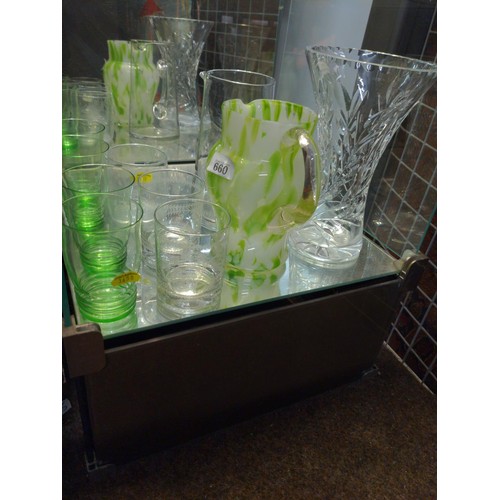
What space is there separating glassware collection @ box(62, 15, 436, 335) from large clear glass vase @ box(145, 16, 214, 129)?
239mm

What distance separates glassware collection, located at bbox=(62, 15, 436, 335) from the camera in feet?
1.89

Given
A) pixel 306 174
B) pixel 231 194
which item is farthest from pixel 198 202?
Result: pixel 306 174

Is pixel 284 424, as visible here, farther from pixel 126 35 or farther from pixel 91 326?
pixel 126 35

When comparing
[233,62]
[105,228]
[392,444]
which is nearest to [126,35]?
[233,62]

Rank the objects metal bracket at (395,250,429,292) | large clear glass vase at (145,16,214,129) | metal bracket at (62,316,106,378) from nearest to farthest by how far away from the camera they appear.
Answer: metal bracket at (62,316,106,378) → metal bracket at (395,250,429,292) → large clear glass vase at (145,16,214,129)

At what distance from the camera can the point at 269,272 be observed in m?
0.68

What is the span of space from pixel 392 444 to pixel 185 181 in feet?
2.19

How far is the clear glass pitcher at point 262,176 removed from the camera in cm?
55

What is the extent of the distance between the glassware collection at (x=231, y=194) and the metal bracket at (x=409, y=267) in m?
0.10

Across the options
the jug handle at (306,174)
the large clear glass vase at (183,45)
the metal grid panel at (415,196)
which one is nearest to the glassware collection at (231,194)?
the jug handle at (306,174)

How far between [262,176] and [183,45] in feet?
1.96

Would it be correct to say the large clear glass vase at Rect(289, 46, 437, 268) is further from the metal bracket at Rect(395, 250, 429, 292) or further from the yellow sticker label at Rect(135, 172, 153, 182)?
the yellow sticker label at Rect(135, 172, 153, 182)

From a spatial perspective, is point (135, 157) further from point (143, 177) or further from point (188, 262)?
point (188, 262)

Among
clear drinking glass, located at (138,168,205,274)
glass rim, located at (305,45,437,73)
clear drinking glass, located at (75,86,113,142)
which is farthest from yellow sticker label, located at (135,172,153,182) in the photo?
glass rim, located at (305,45,437,73)
